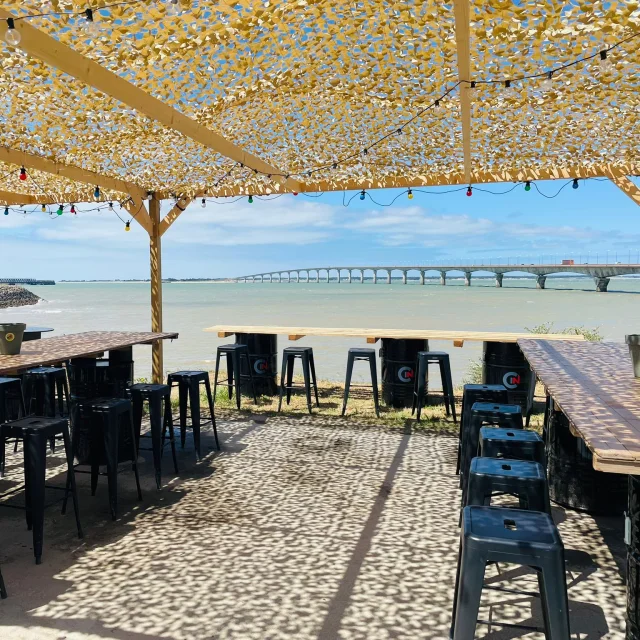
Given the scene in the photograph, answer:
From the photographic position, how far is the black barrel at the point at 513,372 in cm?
542

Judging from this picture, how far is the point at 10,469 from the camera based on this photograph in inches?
A: 154

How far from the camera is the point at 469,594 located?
1.59 m

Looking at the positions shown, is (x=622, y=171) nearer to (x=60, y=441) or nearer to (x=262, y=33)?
(x=262, y=33)

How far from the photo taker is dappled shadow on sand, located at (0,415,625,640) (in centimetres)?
206

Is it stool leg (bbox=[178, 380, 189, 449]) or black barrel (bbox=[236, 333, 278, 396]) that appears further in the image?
black barrel (bbox=[236, 333, 278, 396])

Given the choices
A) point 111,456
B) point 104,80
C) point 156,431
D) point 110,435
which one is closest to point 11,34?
point 104,80

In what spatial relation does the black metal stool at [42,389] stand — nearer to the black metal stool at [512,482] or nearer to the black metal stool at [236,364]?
the black metal stool at [236,364]

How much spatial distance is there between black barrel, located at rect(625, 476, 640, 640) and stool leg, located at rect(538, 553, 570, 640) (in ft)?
1.17

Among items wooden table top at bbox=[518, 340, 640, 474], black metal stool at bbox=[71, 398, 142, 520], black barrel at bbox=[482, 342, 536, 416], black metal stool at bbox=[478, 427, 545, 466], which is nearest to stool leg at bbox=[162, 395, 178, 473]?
black metal stool at bbox=[71, 398, 142, 520]

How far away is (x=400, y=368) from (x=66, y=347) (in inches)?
134

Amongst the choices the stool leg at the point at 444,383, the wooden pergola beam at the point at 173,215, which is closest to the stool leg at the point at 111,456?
the stool leg at the point at 444,383

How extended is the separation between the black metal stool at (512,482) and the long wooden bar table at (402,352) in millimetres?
3138

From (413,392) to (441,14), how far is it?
13.0 feet

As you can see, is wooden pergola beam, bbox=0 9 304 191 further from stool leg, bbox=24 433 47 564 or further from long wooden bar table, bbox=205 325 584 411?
long wooden bar table, bbox=205 325 584 411
